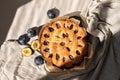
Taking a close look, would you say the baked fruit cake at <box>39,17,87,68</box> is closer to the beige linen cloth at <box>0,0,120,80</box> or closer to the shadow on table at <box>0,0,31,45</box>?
the beige linen cloth at <box>0,0,120,80</box>

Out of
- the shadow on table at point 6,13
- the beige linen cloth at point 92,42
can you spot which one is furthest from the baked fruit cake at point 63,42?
the shadow on table at point 6,13

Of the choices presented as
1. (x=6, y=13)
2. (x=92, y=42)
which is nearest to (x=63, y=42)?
(x=92, y=42)

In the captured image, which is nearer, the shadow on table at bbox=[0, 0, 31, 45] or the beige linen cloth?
the beige linen cloth

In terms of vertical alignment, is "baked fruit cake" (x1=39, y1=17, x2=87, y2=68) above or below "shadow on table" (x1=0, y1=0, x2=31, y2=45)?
below

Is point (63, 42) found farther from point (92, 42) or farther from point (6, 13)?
point (6, 13)

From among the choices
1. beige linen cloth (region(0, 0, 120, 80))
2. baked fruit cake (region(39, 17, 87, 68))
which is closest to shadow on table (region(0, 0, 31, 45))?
beige linen cloth (region(0, 0, 120, 80))

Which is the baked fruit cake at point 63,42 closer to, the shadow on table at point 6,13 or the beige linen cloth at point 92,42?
the beige linen cloth at point 92,42
